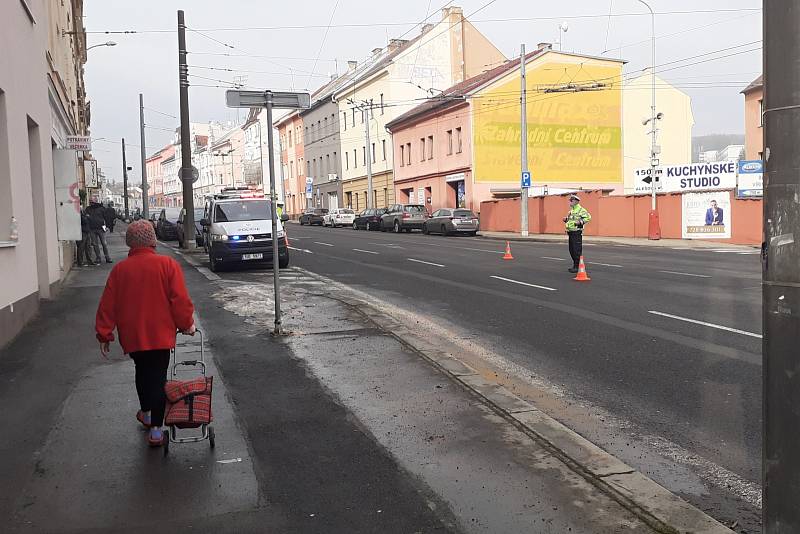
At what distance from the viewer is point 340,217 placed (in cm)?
5162

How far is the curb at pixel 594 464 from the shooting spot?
12.0ft

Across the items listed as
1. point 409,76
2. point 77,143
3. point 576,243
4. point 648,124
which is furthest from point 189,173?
point 409,76

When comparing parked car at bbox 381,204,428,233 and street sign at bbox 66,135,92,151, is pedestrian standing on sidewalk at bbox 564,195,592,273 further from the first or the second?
parked car at bbox 381,204,428,233

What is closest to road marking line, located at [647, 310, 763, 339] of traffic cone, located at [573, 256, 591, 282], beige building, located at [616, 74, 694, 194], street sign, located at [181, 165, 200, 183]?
traffic cone, located at [573, 256, 591, 282]

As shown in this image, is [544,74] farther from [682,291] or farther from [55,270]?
[55,270]

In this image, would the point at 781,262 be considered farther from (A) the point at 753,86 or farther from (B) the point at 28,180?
(A) the point at 753,86

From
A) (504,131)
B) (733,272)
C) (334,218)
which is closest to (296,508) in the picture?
(733,272)

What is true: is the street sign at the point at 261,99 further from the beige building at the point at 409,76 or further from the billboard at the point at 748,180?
the beige building at the point at 409,76

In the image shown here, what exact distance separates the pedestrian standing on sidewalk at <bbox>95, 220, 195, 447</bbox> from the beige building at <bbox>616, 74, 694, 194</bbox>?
46.2m

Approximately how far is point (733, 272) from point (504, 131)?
29.7m

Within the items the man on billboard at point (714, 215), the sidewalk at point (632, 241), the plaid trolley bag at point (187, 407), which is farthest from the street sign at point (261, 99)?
the man on billboard at point (714, 215)

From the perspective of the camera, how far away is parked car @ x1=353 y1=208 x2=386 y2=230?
147ft

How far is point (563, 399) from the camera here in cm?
614

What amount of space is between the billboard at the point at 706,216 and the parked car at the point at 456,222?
35.4 ft
